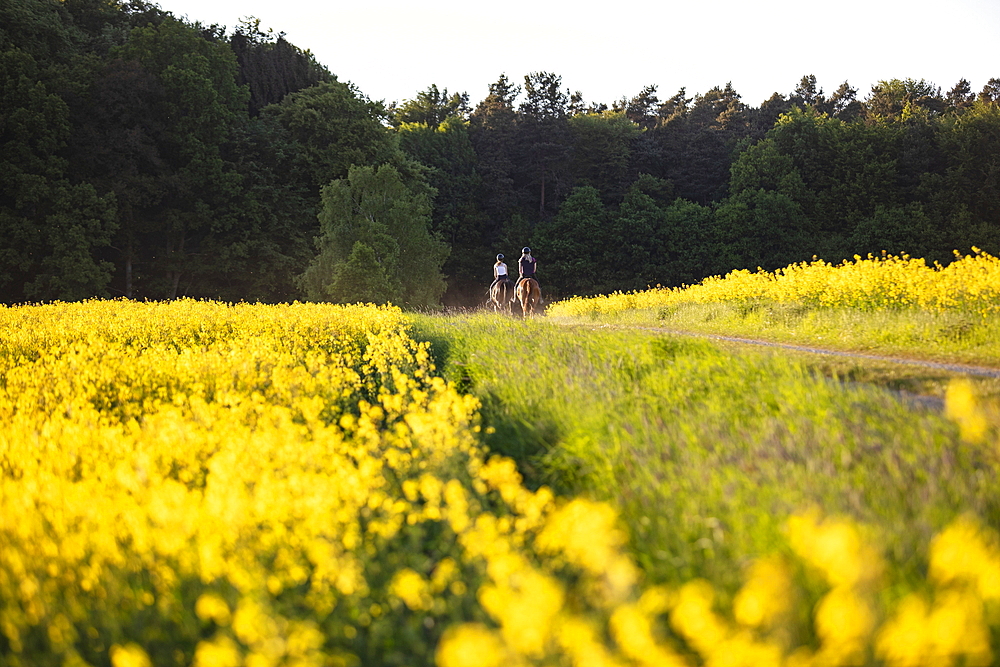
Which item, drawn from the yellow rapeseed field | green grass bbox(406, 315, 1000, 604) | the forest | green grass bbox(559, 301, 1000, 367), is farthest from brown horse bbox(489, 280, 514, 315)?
the yellow rapeseed field

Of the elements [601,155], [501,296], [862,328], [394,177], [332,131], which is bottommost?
[862,328]

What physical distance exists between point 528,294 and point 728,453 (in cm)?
1722

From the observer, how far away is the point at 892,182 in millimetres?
47312

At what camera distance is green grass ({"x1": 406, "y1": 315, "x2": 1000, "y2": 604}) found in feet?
11.4

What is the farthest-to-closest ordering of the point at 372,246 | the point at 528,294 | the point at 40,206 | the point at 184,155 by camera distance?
the point at 184,155 → the point at 372,246 → the point at 40,206 → the point at 528,294

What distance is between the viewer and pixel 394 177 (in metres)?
38.1

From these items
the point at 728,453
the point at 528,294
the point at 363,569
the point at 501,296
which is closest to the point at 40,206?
the point at 501,296

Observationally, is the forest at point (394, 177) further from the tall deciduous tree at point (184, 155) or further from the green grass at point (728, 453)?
the green grass at point (728, 453)

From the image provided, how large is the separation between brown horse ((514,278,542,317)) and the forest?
44.9 ft

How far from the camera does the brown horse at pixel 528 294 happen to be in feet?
70.5

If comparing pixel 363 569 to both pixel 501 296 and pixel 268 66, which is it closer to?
Result: pixel 501 296

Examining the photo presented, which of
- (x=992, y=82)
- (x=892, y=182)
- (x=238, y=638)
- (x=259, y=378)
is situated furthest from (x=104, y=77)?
(x=992, y=82)

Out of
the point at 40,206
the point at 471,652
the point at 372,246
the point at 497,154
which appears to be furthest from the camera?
the point at 497,154

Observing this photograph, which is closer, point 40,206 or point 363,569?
point 363,569
